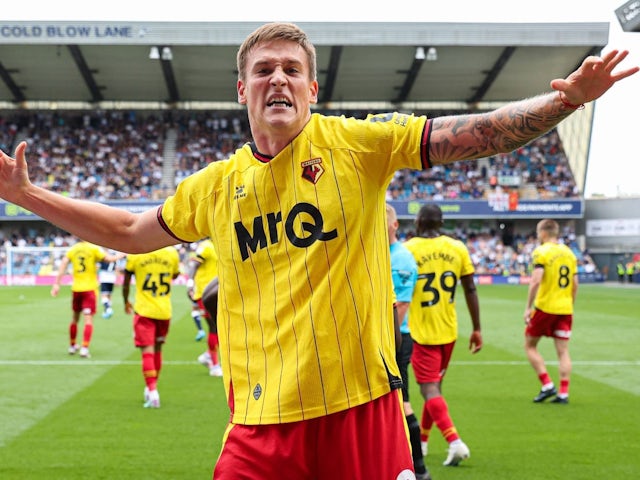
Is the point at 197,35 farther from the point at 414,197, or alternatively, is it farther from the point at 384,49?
the point at 414,197

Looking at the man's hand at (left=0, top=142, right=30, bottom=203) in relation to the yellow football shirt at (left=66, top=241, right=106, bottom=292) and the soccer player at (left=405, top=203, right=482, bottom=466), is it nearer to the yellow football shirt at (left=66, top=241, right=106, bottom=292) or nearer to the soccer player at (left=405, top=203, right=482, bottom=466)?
the soccer player at (left=405, top=203, right=482, bottom=466)

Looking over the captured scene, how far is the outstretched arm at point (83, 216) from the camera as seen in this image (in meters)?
3.07

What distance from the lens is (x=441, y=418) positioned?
6.52m

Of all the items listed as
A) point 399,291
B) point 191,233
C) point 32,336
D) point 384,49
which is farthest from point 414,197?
point 191,233

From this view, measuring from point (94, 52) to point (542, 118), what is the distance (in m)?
43.7

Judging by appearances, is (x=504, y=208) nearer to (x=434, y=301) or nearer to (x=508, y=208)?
(x=508, y=208)

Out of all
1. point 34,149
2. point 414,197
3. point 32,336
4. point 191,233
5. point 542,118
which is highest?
point 34,149

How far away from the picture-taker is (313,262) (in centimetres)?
268

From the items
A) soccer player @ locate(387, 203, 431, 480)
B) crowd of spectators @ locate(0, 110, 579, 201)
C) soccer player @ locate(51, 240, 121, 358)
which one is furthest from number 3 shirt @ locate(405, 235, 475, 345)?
crowd of spectators @ locate(0, 110, 579, 201)

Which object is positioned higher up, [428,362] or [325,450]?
[325,450]

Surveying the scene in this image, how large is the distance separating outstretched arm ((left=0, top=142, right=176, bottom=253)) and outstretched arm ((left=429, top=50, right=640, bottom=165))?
1217mm

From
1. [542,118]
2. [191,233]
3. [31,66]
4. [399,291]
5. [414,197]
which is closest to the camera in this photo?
[542,118]

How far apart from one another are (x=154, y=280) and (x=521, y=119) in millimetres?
7761

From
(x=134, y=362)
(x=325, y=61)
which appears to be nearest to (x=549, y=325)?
(x=134, y=362)
